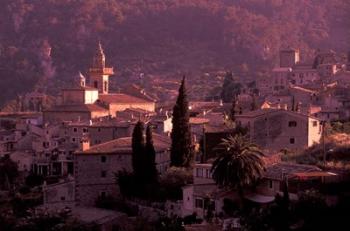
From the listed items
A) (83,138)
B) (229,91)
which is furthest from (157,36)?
(83,138)

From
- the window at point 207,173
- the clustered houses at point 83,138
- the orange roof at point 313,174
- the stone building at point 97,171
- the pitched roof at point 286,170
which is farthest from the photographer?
the clustered houses at point 83,138

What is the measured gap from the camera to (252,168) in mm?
37000

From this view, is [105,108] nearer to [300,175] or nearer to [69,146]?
[69,146]

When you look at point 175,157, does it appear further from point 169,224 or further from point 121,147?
point 169,224

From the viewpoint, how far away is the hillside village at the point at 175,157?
1475 inches

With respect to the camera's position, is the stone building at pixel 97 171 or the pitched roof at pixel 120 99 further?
the pitched roof at pixel 120 99

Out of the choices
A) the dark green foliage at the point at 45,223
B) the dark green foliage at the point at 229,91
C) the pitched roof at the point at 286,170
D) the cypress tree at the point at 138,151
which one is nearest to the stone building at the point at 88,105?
the dark green foliage at the point at 229,91

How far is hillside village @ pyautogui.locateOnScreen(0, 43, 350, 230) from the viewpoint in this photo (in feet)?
123

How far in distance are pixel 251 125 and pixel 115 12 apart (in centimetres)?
14650

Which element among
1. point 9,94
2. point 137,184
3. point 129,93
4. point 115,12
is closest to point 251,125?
point 137,184

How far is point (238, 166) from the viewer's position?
36.8 m

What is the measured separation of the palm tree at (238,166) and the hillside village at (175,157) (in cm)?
9

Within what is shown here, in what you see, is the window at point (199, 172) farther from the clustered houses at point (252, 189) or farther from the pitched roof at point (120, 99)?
the pitched roof at point (120, 99)

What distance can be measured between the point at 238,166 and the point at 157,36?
139 metres
